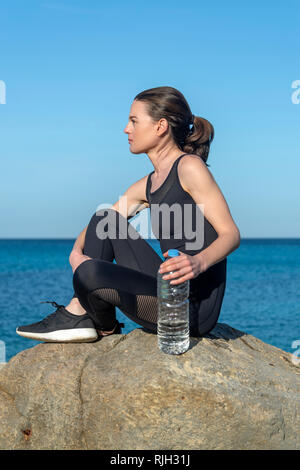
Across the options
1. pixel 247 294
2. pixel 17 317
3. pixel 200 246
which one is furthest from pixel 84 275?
pixel 247 294

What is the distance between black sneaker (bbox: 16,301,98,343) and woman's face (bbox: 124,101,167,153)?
1.54m

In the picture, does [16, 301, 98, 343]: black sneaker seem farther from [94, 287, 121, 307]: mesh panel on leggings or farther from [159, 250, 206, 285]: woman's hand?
[159, 250, 206, 285]: woman's hand

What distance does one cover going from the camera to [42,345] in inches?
179

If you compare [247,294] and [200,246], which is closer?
[200,246]

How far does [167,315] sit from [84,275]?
708mm

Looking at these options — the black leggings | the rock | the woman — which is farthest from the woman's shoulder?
the rock

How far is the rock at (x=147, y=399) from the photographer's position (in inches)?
138

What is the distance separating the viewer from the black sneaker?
429 cm

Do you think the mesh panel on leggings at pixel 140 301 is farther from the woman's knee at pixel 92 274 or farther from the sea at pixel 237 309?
the sea at pixel 237 309

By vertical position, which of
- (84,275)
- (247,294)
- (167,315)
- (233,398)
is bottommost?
(247,294)

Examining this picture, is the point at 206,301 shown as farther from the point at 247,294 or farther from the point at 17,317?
the point at 247,294

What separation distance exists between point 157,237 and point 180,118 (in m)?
1.03

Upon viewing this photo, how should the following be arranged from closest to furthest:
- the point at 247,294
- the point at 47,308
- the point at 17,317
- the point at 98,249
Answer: the point at 98,249, the point at 17,317, the point at 47,308, the point at 247,294

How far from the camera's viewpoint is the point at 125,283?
152 inches
